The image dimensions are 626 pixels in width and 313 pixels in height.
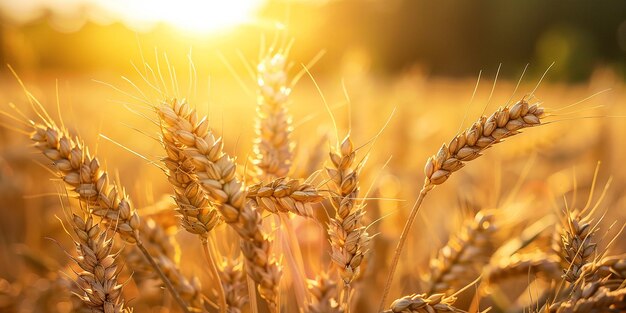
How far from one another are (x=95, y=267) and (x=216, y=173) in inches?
12.6

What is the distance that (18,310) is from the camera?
1804 mm

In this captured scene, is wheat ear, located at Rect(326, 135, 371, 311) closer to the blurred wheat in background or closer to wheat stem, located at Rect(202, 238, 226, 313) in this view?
the blurred wheat in background

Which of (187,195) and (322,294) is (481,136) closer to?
(322,294)

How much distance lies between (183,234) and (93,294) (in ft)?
4.44

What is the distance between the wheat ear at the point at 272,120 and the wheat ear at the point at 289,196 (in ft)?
0.89

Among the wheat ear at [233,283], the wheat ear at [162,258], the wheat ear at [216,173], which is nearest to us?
the wheat ear at [216,173]

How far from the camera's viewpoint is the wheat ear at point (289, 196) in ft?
2.84

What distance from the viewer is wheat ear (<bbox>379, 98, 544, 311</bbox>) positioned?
2.93 ft

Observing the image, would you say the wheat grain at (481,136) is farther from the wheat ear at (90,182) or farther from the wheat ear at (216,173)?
the wheat ear at (90,182)

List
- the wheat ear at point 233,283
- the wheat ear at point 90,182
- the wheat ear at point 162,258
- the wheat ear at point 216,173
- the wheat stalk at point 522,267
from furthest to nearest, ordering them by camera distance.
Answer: the wheat stalk at point 522,267
the wheat ear at point 162,258
the wheat ear at point 233,283
the wheat ear at point 90,182
the wheat ear at point 216,173

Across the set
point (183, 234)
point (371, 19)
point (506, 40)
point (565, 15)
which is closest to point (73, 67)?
point (371, 19)

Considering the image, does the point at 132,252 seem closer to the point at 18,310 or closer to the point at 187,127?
the point at 187,127

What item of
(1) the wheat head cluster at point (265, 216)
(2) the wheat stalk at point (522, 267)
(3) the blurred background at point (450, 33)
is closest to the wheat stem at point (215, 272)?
(1) the wheat head cluster at point (265, 216)

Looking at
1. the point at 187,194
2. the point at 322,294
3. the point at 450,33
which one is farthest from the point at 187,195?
the point at 450,33
